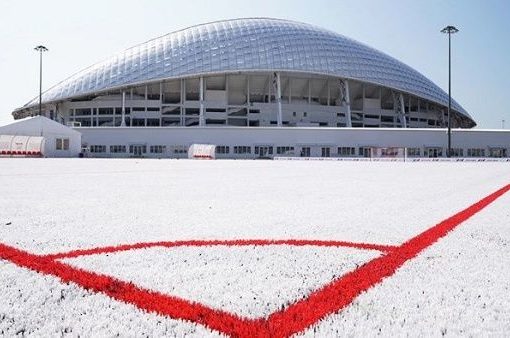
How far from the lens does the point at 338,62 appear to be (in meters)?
90.4

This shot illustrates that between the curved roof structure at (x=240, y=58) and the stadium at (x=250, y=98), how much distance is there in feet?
0.83

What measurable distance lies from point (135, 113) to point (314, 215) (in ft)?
261

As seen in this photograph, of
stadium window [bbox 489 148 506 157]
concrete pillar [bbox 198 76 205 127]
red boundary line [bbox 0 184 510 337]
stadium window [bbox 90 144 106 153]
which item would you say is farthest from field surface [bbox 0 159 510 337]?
concrete pillar [bbox 198 76 205 127]

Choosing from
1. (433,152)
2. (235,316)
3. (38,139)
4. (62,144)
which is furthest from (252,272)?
(433,152)

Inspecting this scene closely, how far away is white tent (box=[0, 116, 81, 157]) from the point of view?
48.3 metres

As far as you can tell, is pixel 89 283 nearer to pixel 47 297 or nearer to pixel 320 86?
pixel 47 297

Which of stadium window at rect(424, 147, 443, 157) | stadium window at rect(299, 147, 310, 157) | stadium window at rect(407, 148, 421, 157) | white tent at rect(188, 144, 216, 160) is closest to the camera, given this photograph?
white tent at rect(188, 144, 216, 160)

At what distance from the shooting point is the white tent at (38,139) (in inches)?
1903

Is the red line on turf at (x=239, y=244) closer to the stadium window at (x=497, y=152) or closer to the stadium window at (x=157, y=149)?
the stadium window at (x=157, y=149)

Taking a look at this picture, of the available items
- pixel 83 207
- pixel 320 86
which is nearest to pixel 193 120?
pixel 320 86

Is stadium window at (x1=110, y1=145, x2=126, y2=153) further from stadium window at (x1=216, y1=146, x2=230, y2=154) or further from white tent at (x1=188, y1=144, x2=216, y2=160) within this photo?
stadium window at (x1=216, y1=146, x2=230, y2=154)

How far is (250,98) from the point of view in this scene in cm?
9075

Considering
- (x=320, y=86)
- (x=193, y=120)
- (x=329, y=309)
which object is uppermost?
(x=320, y=86)

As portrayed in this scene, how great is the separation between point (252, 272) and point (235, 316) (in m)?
1.06
